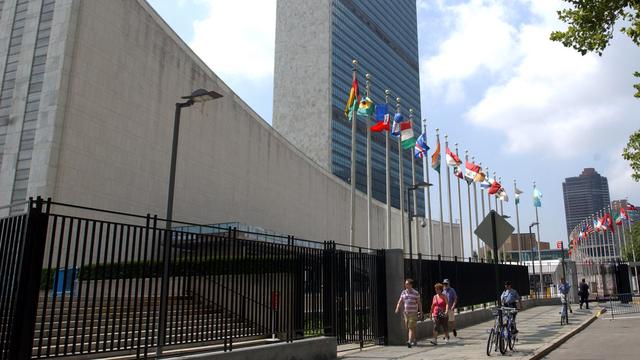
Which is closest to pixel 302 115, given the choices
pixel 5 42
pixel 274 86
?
pixel 274 86

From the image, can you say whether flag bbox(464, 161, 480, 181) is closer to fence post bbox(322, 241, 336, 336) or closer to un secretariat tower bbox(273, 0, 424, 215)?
fence post bbox(322, 241, 336, 336)

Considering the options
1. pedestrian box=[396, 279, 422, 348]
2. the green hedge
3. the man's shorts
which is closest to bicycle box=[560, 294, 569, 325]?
pedestrian box=[396, 279, 422, 348]

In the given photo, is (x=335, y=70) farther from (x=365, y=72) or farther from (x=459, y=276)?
(x=459, y=276)

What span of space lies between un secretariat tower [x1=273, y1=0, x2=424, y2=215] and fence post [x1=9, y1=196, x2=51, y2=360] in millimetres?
73254

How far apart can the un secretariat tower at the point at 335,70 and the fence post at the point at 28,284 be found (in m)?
73.3

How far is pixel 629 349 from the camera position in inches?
485

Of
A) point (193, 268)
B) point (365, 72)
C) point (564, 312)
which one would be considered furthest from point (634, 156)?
point (365, 72)

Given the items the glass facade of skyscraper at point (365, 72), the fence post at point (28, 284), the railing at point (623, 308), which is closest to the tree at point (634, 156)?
the railing at point (623, 308)

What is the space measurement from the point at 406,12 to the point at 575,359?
13262 cm

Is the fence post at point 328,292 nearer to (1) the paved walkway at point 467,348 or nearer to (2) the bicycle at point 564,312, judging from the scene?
(1) the paved walkway at point 467,348

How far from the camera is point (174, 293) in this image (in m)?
9.59

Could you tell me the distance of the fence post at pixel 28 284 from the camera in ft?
20.8

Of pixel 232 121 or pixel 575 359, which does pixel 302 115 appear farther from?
pixel 575 359

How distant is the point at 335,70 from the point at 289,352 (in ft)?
298
